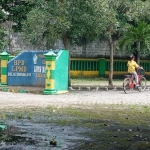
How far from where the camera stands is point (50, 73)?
54.3ft

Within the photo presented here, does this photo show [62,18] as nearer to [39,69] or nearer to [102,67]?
[39,69]

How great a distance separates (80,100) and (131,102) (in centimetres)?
162

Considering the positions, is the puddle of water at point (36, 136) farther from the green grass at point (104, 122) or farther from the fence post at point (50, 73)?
the fence post at point (50, 73)

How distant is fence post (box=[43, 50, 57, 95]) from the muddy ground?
7.83ft

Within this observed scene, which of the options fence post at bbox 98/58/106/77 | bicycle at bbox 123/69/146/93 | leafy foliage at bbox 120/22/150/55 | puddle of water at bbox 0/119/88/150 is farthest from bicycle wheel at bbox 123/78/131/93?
fence post at bbox 98/58/106/77

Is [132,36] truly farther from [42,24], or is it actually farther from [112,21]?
[42,24]

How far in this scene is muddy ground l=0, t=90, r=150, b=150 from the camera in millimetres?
6742

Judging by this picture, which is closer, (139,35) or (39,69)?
(39,69)

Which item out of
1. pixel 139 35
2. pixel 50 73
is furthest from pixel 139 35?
pixel 50 73

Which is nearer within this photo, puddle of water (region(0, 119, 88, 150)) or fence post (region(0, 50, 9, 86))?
puddle of water (region(0, 119, 88, 150))

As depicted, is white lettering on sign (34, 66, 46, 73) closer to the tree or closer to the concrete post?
the tree

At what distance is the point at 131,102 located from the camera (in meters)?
13.8

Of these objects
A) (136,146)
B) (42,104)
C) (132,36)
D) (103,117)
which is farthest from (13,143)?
(132,36)

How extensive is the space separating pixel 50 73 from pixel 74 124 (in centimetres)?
786
